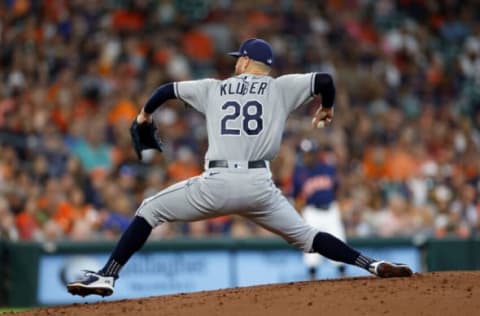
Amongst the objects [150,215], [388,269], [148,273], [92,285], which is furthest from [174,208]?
[148,273]

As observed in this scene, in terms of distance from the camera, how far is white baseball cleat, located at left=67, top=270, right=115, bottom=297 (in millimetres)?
6785

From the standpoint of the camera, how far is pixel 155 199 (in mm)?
6941

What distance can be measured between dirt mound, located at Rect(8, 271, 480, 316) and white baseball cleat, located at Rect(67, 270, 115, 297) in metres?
0.11

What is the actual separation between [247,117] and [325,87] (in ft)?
1.76

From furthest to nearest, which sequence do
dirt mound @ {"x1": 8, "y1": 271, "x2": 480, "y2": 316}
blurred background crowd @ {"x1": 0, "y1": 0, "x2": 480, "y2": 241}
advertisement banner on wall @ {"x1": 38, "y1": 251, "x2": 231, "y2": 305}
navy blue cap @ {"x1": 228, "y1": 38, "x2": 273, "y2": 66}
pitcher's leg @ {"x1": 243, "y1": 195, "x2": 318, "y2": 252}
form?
blurred background crowd @ {"x1": 0, "y1": 0, "x2": 480, "y2": 241}, advertisement banner on wall @ {"x1": 38, "y1": 251, "x2": 231, "y2": 305}, navy blue cap @ {"x1": 228, "y1": 38, "x2": 273, "y2": 66}, pitcher's leg @ {"x1": 243, "y1": 195, "x2": 318, "y2": 252}, dirt mound @ {"x1": 8, "y1": 271, "x2": 480, "y2": 316}

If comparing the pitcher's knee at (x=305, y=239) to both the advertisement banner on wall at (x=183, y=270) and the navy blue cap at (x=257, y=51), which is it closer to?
the navy blue cap at (x=257, y=51)

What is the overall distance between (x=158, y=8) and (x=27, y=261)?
18.9 ft

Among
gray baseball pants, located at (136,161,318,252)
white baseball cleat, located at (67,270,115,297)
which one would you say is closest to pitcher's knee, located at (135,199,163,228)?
gray baseball pants, located at (136,161,318,252)

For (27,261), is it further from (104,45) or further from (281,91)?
(281,91)

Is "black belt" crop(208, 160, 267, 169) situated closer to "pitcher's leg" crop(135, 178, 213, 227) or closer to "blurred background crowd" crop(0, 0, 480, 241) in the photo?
"pitcher's leg" crop(135, 178, 213, 227)

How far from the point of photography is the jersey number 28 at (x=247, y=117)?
6.81 m

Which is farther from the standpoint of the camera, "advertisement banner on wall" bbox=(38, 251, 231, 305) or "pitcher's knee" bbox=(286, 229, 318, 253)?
"advertisement banner on wall" bbox=(38, 251, 231, 305)

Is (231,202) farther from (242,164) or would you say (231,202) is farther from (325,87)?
(325,87)

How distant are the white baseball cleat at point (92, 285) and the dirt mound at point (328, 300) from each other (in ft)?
0.37
